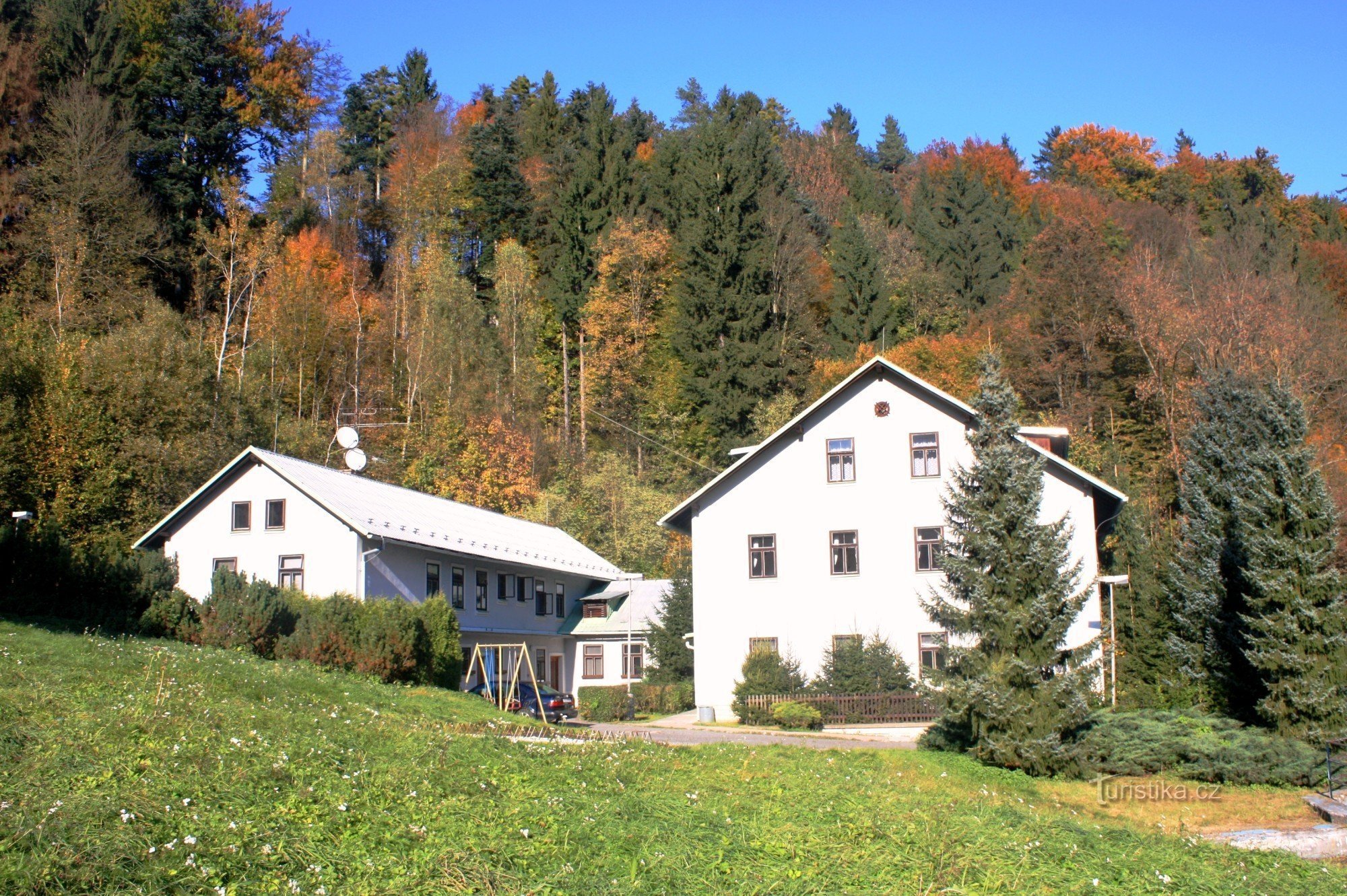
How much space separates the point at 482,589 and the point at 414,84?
179ft

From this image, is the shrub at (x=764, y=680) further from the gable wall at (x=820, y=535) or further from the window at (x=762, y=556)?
the window at (x=762, y=556)

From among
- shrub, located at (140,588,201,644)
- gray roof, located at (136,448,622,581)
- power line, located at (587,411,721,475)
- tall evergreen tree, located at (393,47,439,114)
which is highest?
tall evergreen tree, located at (393,47,439,114)

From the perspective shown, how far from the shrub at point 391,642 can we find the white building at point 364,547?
5535 millimetres

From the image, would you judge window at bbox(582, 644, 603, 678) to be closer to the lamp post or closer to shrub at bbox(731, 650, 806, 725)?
shrub at bbox(731, 650, 806, 725)

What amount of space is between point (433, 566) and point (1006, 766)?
2375cm

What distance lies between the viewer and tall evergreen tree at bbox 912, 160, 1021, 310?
62.7 metres

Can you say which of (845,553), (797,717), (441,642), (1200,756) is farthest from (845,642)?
(1200,756)

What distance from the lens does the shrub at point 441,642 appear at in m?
29.3

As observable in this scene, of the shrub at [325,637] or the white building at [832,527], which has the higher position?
the white building at [832,527]

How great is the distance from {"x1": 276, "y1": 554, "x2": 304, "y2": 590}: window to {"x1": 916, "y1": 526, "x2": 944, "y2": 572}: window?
64.3 feet

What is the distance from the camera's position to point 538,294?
209 ft

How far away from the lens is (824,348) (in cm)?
5881

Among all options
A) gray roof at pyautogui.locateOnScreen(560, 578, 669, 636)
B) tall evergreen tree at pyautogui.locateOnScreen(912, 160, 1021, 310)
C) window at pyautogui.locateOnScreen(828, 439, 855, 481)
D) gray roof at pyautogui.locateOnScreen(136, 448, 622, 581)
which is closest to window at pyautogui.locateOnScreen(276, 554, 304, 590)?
gray roof at pyautogui.locateOnScreen(136, 448, 622, 581)

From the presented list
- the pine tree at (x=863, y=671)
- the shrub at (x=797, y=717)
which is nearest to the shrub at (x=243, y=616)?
the shrub at (x=797, y=717)
